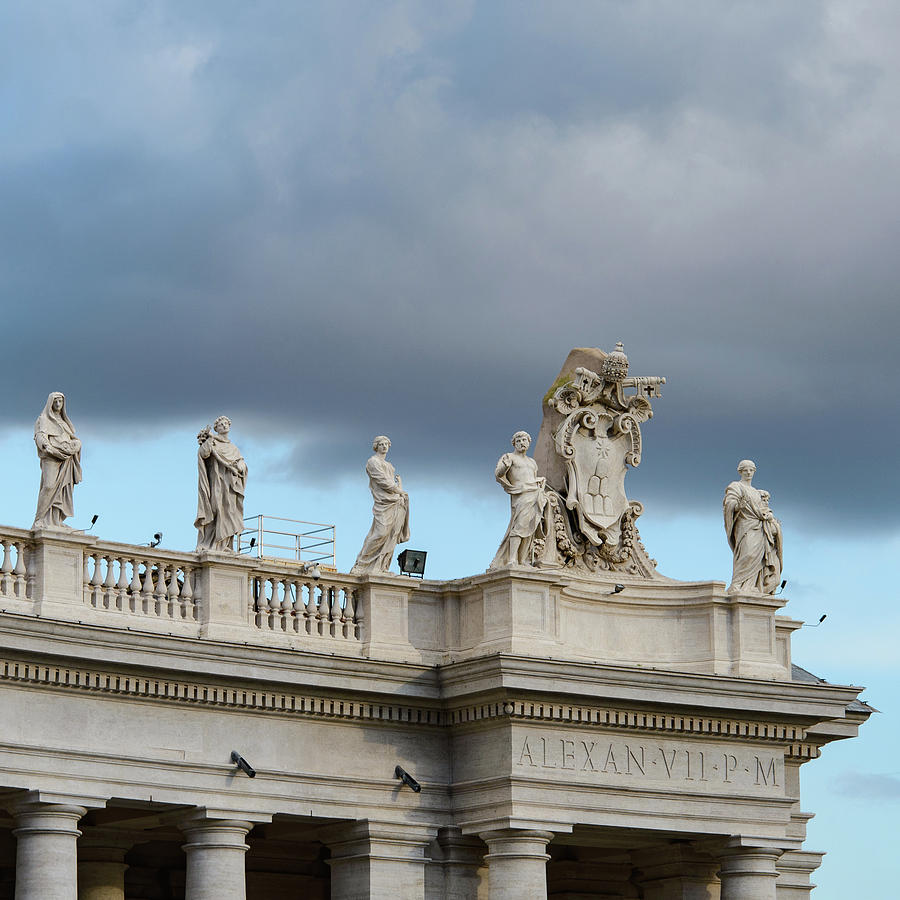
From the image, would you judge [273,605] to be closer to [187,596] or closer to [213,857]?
[187,596]

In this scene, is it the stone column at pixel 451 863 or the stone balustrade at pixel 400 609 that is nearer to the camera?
the stone balustrade at pixel 400 609

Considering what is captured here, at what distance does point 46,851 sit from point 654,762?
10541 millimetres

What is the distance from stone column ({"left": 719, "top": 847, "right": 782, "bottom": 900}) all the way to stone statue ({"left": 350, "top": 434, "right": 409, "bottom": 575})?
25.3 ft

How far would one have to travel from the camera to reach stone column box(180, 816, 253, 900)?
4269cm

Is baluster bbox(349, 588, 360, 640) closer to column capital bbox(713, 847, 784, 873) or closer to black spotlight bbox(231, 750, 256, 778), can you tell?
black spotlight bbox(231, 750, 256, 778)

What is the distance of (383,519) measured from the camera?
149 feet

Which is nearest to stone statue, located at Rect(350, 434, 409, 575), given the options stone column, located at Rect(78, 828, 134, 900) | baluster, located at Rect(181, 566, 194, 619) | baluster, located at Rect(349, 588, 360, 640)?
baluster, located at Rect(349, 588, 360, 640)

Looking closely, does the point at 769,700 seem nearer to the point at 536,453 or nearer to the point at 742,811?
the point at 742,811

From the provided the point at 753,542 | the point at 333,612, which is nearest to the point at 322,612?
the point at 333,612

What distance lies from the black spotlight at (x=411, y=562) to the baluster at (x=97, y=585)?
6.20 meters

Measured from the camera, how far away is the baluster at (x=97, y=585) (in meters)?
42.2

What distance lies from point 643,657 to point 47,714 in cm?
1101

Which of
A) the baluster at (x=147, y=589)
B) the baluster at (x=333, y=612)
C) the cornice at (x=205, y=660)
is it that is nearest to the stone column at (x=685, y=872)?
the cornice at (x=205, y=660)

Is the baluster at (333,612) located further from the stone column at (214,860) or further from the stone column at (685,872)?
the stone column at (685,872)
